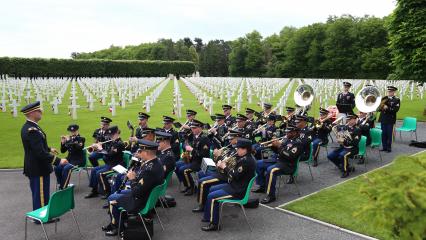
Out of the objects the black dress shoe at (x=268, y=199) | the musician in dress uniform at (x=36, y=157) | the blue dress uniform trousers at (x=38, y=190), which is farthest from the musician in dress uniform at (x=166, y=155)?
the blue dress uniform trousers at (x=38, y=190)

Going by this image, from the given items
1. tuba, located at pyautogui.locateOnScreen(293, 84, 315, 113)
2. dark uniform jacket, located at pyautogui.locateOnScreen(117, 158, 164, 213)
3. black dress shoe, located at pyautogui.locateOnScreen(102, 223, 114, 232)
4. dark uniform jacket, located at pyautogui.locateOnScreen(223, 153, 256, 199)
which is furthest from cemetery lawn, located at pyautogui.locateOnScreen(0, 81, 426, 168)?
dark uniform jacket, located at pyautogui.locateOnScreen(223, 153, 256, 199)

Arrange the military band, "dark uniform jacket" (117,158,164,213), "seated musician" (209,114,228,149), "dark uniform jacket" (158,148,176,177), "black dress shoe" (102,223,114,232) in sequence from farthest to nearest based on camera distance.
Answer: "seated musician" (209,114,228,149)
"dark uniform jacket" (158,148,176,177)
"black dress shoe" (102,223,114,232)
the military band
"dark uniform jacket" (117,158,164,213)

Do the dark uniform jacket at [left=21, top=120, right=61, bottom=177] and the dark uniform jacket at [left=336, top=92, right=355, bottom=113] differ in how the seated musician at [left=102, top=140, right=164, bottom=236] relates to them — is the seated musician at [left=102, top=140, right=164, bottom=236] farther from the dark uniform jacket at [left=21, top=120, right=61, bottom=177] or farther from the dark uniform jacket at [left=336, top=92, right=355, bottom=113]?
the dark uniform jacket at [left=336, top=92, right=355, bottom=113]

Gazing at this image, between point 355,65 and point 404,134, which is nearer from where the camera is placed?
point 404,134

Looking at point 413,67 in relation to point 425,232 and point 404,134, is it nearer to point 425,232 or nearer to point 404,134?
point 404,134

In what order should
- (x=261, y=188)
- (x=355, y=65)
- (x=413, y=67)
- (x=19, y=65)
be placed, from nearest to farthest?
(x=261, y=188)
(x=413, y=67)
(x=19, y=65)
(x=355, y=65)

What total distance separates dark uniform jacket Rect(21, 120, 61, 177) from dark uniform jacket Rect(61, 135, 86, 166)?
235 cm

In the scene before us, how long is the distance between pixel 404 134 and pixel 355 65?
61931mm

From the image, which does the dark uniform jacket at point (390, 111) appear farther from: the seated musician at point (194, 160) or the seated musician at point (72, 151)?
the seated musician at point (72, 151)

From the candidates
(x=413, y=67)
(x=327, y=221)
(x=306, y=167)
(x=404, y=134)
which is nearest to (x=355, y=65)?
(x=413, y=67)

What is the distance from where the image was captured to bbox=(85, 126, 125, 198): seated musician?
9.32 meters

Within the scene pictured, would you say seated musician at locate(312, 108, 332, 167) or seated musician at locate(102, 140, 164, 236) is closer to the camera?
seated musician at locate(102, 140, 164, 236)

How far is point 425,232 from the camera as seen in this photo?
2.53 meters

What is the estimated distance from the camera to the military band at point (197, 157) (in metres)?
7.25
